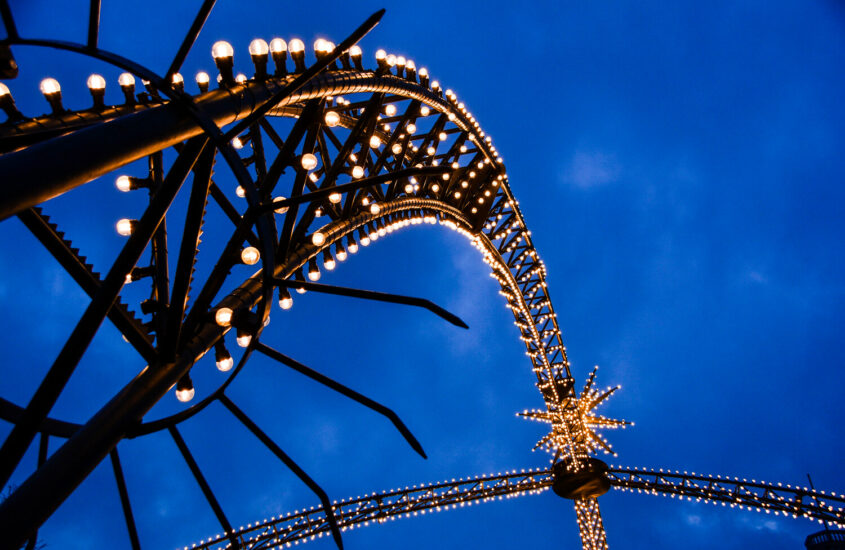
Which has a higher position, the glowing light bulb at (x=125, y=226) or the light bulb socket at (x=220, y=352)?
the glowing light bulb at (x=125, y=226)

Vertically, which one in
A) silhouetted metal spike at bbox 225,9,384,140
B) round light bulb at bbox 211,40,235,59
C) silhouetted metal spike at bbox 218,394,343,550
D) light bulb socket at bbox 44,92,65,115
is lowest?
silhouetted metal spike at bbox 218,394,343,550

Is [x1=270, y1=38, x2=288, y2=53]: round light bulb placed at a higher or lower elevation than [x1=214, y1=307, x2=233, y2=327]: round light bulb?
higher

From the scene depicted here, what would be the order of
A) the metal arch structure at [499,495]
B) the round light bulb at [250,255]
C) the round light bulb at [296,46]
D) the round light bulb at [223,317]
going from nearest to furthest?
the round light bulb at [223,317], the round light bulb at [250,255], the round light bulb at [296,46], the metal arch structure at [499,495]

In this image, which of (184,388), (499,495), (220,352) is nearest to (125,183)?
(220,352)

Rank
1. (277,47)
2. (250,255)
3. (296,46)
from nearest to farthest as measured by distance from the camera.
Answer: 1. (250,255)
2. (277,47)
3. (296,46)

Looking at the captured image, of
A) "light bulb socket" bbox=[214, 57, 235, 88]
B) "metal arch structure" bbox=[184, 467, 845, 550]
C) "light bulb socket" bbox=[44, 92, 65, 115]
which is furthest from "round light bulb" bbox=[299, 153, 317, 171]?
"metal arch structure" bbox=[184, 467, 845, 550]

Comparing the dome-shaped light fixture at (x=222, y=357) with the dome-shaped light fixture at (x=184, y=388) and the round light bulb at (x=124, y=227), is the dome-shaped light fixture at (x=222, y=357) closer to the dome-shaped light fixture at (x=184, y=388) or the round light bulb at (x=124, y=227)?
the dome-shaped light fixture at (x=184, y=388)

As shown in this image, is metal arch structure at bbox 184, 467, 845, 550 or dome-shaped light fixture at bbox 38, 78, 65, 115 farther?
metal arch structure at bbox 184, 467, 845, 550

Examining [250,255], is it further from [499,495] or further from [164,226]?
[499,495]

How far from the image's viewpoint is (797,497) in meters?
14.9

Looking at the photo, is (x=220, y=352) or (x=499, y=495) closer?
(x=220, y=352)

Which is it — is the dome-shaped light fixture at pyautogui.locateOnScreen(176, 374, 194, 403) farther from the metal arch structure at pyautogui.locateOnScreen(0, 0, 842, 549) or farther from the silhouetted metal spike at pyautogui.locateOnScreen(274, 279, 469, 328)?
the silhouetted metal spike at pyautogui.locateOnScreen(274, 279, 469, 328)

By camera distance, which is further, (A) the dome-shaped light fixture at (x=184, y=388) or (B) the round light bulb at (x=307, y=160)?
(B) the round light bulb at (x=307, y=160)

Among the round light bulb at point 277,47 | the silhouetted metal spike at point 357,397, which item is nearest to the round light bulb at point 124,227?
the round light bulb at point 277,47
